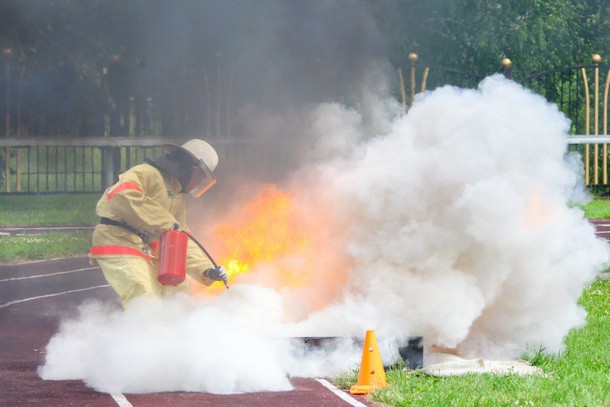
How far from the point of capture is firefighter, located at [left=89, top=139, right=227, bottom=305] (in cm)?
949

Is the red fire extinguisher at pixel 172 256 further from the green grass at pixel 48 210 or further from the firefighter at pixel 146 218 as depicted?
the green grass at pixel 48 210

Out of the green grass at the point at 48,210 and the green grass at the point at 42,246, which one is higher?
the green grass at the point at 48,210

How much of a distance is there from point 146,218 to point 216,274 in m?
0.78

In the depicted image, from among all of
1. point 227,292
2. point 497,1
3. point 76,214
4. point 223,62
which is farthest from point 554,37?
point 227,292

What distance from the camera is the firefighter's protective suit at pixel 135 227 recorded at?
947 centimetres

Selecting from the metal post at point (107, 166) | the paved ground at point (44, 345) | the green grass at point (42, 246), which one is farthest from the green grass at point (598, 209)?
the green grass at point (42, 246)

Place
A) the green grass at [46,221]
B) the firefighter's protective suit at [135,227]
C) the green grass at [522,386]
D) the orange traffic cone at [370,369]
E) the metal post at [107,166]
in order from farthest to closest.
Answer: the metal post at [107,166], the green grass at [46,221], the firefighter's protective suit at [135,227], the orange traffic cone at [370,369], the green grass at [522,386]

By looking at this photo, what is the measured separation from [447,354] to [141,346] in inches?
97.5

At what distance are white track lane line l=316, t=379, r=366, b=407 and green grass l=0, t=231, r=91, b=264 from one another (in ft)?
31.5

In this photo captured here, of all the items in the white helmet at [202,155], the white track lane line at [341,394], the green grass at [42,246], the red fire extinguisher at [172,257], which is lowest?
the white track lane line at [341,394]

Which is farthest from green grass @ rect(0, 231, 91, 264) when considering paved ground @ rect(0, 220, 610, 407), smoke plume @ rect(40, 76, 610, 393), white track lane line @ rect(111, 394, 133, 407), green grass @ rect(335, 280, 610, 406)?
green grass @ rect(335, 280, 610, 406)

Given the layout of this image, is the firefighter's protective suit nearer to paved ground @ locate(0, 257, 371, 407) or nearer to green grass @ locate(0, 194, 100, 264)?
Answer: paved ground @ locate(0, 257, 371, 407)

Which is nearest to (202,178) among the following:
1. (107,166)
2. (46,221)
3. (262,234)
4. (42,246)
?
(262,234)

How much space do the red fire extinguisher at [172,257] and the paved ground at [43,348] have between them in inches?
42.5
